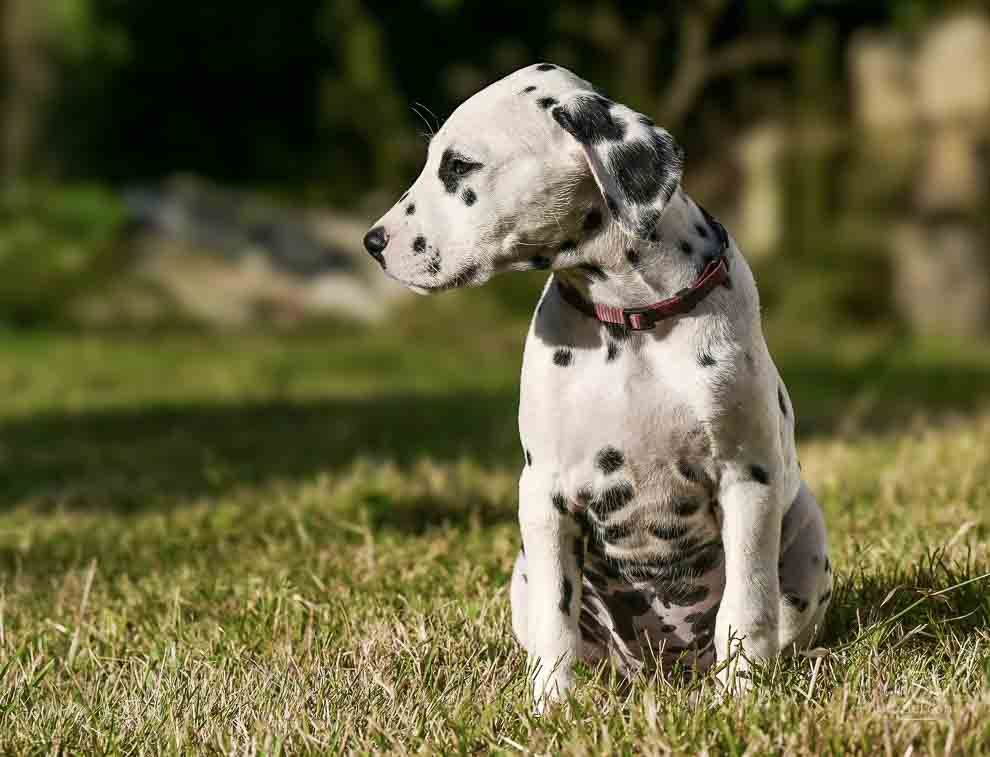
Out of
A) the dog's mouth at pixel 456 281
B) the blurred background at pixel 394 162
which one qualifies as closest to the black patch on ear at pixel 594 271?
the dog's mouth at pixel 456 281

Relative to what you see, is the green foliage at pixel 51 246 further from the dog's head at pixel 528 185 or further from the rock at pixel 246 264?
the dog's head at pixel 528 185

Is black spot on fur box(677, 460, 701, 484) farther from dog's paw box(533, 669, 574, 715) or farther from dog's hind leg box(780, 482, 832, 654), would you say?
dog's paw box(533, 669, 574, 715)

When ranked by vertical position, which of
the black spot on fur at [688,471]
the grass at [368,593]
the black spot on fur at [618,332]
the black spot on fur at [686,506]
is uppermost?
the black spot on fur at [618,332]

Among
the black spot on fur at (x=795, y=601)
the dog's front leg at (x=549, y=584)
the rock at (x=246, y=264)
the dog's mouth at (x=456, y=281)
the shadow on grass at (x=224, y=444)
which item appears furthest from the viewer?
the rock at (x=246, y=264)

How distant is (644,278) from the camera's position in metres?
2.74

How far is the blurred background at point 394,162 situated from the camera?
13.3 meters

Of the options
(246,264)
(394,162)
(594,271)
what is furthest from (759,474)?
(394,162)

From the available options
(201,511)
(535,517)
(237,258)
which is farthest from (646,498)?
(237,258)

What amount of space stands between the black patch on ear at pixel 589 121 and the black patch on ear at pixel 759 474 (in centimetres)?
73

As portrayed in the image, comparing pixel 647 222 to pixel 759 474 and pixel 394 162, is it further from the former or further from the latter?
pixel 394 162

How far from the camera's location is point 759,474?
8.96ft

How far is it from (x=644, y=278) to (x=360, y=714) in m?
1.08

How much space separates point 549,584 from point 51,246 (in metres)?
11.8

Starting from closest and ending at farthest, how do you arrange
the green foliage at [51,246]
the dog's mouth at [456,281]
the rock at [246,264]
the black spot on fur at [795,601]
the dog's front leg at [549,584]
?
the dog's mouth at [456,281]
the dog's front leg at [549,584]
the black spot on fur at [795,601]
the green foliage at [51,246]
the rock at [246,264]
